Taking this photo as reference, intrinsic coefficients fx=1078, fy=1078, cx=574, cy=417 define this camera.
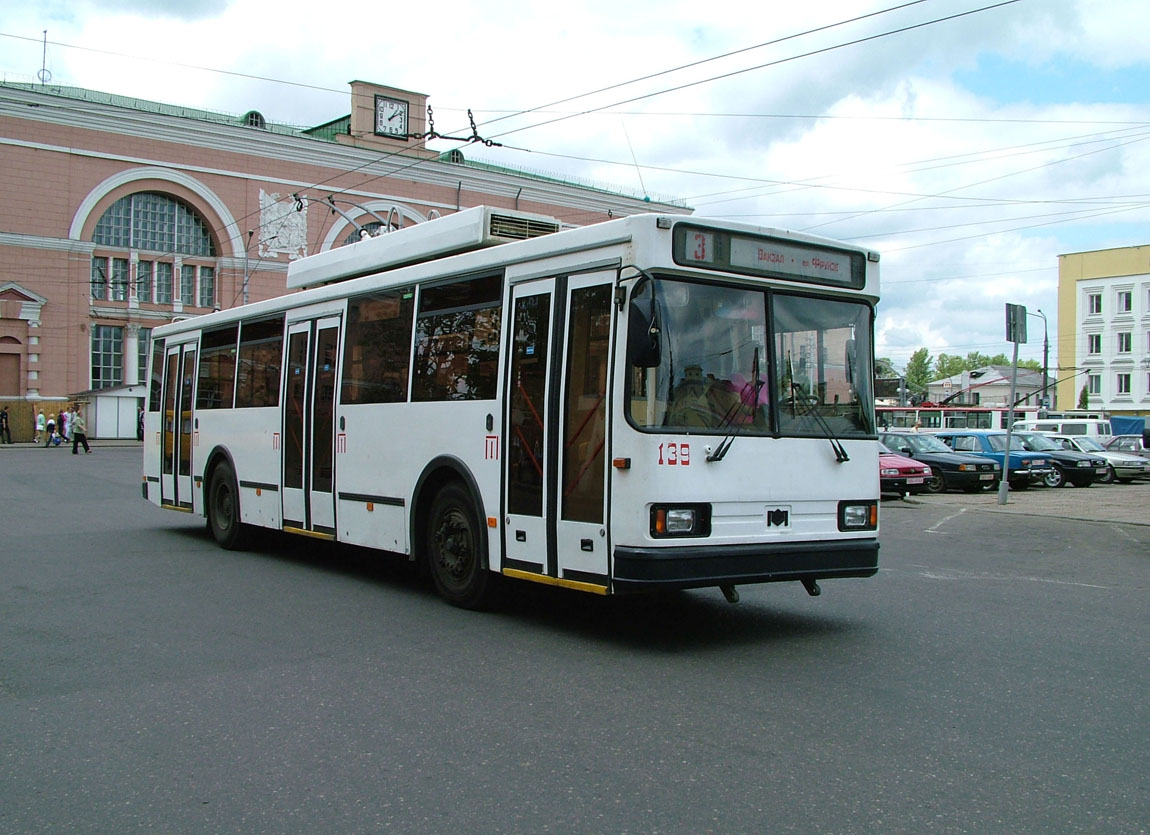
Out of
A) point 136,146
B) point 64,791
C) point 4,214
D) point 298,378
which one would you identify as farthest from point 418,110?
point 64,791

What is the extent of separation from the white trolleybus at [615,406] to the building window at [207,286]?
47.4 metres

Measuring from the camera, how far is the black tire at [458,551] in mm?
8430

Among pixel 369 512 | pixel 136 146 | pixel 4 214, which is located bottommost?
pixel 369 512

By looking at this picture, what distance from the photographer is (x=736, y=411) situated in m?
7.29

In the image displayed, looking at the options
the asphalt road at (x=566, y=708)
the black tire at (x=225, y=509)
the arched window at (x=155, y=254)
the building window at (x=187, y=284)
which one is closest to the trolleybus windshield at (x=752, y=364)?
the asphalt road at (x=566, y=708)

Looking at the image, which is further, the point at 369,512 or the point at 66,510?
Answer: the point at 66,510

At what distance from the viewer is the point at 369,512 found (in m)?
9.93

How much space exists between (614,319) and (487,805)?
3661 millimetres

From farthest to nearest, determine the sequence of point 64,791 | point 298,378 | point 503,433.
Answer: point 298,378 < point 503,433 < point 64,791

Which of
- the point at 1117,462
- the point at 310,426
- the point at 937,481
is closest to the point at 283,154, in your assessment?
the point at 937,481

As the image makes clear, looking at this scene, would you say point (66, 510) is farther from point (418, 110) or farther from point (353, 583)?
point (418, 110)

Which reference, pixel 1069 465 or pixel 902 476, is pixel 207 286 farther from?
pixel 1069 465

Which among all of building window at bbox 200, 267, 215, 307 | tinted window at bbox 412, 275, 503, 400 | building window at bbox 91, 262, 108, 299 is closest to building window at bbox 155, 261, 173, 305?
building window at bbox 200, 267, 215, 307

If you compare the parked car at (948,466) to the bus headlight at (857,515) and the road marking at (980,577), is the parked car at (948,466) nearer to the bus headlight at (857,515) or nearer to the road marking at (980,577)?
the road marking at (980,577)
